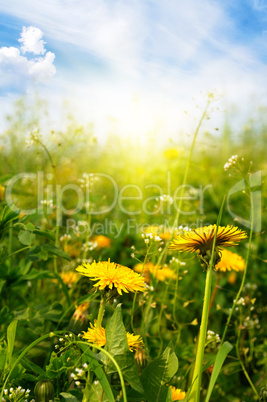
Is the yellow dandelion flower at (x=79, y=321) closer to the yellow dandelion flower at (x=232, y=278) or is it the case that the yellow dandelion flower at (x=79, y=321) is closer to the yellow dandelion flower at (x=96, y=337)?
the yellow dandelion flower at (x=96, y=337)

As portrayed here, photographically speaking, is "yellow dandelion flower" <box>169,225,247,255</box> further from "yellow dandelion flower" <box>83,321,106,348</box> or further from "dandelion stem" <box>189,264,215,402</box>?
"yellow dandelion flower" <box>83,321,106,348</box>

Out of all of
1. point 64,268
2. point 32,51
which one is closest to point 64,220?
point 64,268

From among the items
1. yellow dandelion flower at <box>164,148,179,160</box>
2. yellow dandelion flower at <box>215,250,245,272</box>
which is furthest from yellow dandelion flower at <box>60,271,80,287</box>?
yellow dandelion flower at <box>164,148,179,160</box>

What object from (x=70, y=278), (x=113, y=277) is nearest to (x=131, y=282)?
(x=113, y=277)

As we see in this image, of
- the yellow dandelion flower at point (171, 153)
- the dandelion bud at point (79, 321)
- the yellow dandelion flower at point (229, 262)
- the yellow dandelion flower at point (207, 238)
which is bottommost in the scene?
the dandelion bud at point (79, 321)

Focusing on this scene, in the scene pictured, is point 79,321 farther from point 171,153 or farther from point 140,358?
point 171,153

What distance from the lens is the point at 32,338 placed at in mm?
1134

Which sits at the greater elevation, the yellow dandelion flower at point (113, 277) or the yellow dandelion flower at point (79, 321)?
the yellow dandelion flower at point (113, 277)

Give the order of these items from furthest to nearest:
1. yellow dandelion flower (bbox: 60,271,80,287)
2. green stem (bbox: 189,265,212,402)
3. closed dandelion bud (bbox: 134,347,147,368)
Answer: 1. yellow dandelion flower (bbox: 60,271,80,287)
2. closed dandelion bud (bbox: 134,347,147,368)
3. green stem (bbox: 189,265,212,402)

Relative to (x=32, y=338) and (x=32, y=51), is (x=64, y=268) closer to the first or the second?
(x=32, y=338)

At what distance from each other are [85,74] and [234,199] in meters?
1.57

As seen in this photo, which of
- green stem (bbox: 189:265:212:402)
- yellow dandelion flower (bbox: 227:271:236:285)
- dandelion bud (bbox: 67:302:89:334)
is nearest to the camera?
green stem (bbox: 189:265:212:402)

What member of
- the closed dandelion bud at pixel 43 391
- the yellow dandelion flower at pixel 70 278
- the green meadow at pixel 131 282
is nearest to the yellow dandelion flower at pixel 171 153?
the green meadow at pixel 131 282
